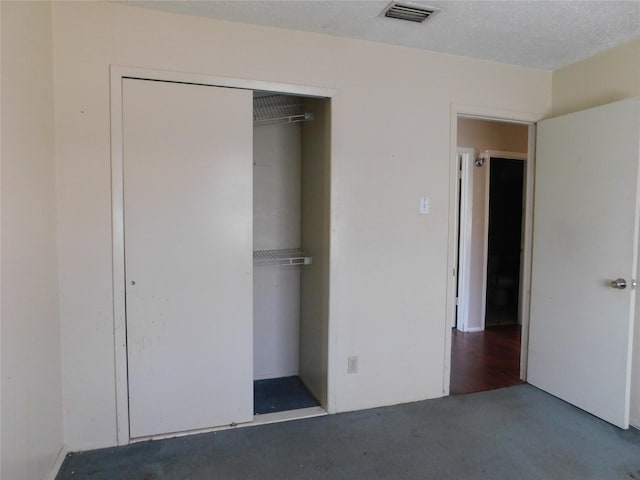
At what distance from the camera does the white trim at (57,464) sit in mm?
2016

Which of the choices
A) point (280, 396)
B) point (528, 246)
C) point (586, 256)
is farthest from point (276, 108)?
point (586, 256)

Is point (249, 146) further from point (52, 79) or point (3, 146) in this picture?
point (3, 146)

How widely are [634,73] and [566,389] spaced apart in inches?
85.1

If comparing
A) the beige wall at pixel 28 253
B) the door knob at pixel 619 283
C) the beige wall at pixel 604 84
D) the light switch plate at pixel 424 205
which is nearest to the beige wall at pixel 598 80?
the beige wall at pixel 604 84

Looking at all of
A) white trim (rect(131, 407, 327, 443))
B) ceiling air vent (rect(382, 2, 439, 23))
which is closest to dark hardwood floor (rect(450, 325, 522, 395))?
white trim (rect(131, 407, 327, 443))

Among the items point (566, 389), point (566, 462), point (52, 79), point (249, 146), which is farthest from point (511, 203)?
point (52, 79)

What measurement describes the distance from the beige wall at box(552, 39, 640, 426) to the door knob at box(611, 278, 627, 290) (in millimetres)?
111

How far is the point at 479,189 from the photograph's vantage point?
15.4 ft

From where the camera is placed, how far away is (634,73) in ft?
8.64

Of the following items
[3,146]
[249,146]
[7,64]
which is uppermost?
[7,64]

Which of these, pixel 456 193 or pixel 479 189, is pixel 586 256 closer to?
pixel 456 193

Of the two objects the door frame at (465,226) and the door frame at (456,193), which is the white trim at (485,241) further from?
the door frame at (456,193)

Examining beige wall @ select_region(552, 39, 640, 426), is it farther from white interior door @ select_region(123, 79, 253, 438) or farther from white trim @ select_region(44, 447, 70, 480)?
white trim @ select_region(44, 447, 70, 480)

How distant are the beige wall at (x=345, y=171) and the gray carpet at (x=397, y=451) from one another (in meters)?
0.21
